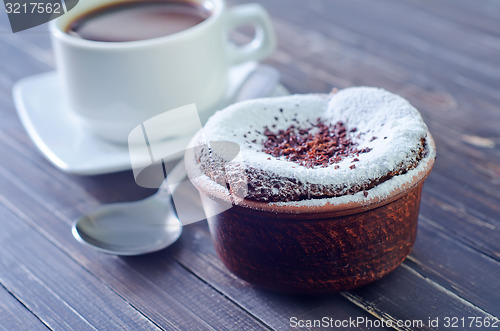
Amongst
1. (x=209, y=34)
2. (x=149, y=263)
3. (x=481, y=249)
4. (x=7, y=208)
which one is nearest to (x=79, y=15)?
(x=209, y=34)

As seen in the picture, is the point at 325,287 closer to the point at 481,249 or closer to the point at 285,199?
the point at 285,199

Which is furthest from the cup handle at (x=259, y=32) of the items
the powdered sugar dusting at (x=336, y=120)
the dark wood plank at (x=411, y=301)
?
the dark wood plank at (x=411, y=301)

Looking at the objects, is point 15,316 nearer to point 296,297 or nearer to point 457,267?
point 296,297

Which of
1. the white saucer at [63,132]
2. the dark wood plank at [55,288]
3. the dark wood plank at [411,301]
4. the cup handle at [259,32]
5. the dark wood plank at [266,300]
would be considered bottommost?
the dark wood plank at [411,301]

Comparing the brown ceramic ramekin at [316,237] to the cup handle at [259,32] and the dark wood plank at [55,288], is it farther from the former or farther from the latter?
the cup handle at [259,32]

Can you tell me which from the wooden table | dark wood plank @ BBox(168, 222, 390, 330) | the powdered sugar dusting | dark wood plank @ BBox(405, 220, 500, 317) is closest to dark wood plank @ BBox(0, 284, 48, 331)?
the wooden table

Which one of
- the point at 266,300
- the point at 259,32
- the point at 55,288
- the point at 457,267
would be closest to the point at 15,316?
the point at 55,288

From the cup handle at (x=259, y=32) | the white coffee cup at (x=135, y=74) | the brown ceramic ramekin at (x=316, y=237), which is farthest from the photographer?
the cup handle at (x=259, y=32)
